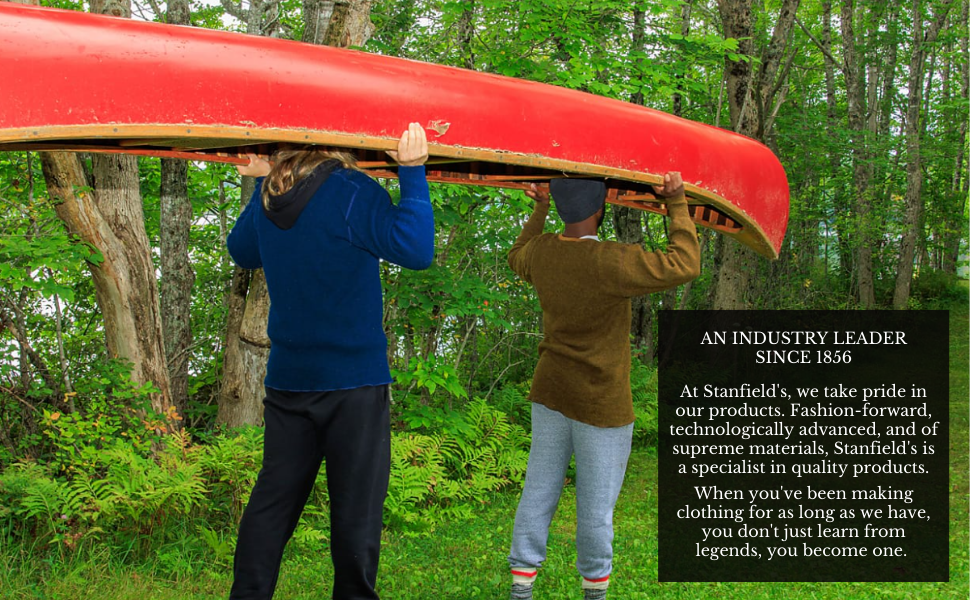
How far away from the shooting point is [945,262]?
20891 millimetres

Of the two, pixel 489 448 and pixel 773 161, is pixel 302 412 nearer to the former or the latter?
pixel 773 161

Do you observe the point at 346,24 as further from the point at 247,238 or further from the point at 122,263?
the point at 247,238

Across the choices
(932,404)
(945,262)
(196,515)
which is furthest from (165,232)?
(945,262)

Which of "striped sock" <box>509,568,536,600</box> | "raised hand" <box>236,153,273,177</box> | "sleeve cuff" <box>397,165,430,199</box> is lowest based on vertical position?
"striped sock" <box>509,568,536,600</box>

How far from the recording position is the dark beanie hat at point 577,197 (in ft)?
10.4

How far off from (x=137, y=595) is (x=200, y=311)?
4719 mm

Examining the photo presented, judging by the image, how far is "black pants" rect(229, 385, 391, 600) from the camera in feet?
8.29

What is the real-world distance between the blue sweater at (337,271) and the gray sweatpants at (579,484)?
891 millimetres

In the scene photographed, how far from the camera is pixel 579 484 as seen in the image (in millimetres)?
3174

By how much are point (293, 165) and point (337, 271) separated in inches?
14.4

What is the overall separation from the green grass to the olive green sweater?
4.49 feet

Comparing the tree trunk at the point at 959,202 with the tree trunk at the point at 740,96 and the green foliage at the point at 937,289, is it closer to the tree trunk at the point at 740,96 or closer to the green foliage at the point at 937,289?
the green foliage at the point at 937,289

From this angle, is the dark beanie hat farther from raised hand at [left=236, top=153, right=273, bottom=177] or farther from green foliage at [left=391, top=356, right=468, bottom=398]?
green foliage at [left=391, top=356, right=468, bottom=398]

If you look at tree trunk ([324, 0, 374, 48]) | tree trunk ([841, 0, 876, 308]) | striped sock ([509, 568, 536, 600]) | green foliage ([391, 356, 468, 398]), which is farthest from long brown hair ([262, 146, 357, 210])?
tree trunk ([841, 0, 876, 308])
